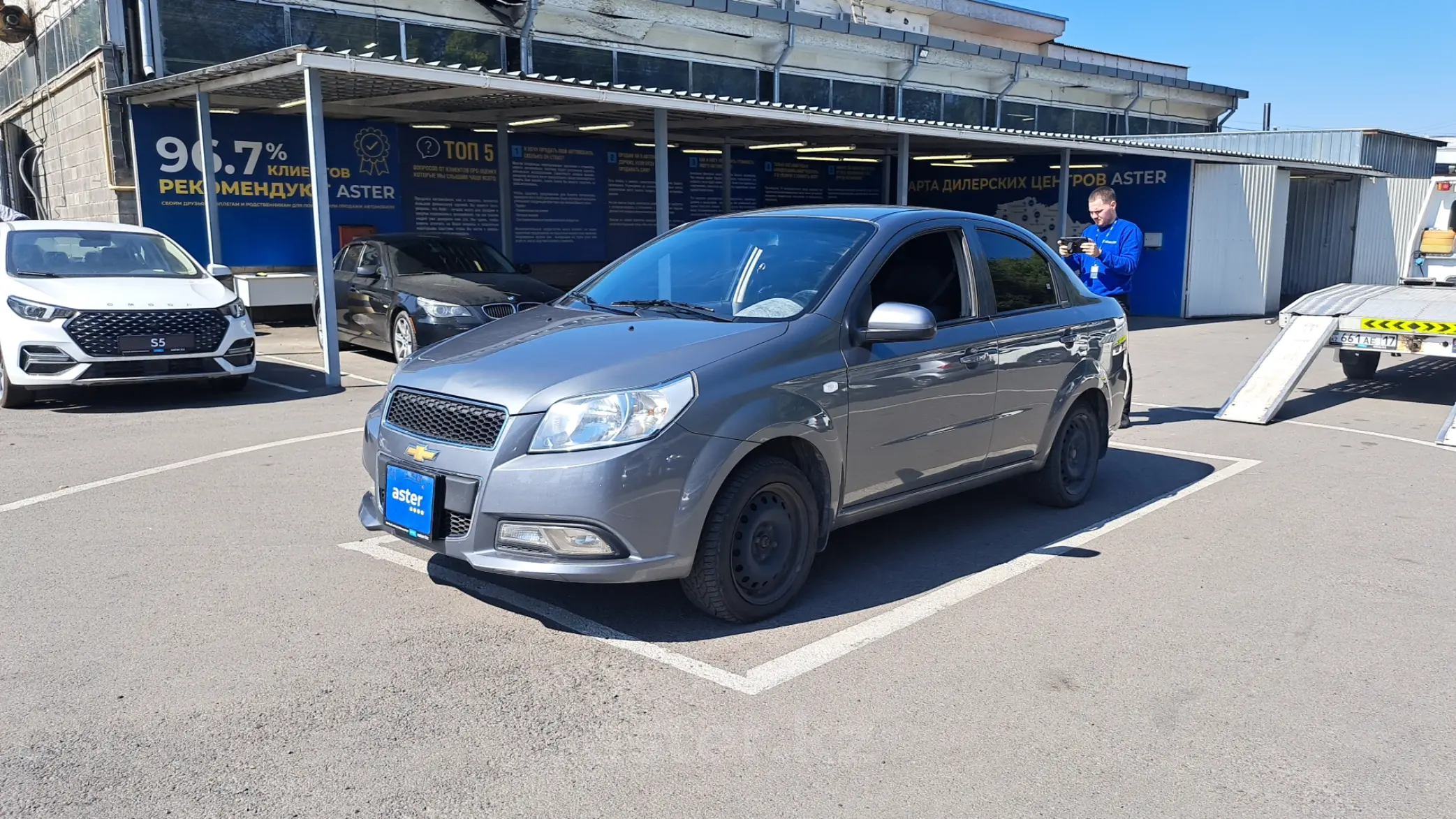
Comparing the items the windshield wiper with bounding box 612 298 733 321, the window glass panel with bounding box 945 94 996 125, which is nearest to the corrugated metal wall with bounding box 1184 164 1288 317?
the window glass panel with bounding box 945 94 996 125

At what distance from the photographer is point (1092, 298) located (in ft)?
21.7

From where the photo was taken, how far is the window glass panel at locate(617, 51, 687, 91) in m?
21.0

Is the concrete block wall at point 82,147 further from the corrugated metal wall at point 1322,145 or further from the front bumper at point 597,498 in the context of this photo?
the corrugated metal wall at point 1322,145

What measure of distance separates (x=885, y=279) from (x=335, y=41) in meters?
14.1

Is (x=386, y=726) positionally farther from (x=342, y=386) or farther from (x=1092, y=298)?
(x=342, y=386)

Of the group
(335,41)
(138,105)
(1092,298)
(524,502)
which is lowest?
(524,502)

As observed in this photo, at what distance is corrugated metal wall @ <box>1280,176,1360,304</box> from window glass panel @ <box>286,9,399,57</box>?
1926 centimetres

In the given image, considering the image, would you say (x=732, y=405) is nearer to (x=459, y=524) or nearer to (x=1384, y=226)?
(x=459, y=524)

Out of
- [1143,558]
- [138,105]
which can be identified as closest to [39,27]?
[138,105]

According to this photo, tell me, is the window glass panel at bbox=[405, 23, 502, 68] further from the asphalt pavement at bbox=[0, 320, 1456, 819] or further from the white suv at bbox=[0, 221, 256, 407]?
the asphalt pavement at bbox=[0, 320, 1456, 819]

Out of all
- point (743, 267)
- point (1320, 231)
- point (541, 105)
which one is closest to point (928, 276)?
point (743, 267)

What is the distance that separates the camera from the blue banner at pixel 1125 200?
2052cm

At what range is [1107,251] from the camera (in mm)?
8523

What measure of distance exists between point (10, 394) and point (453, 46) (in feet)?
35.0
